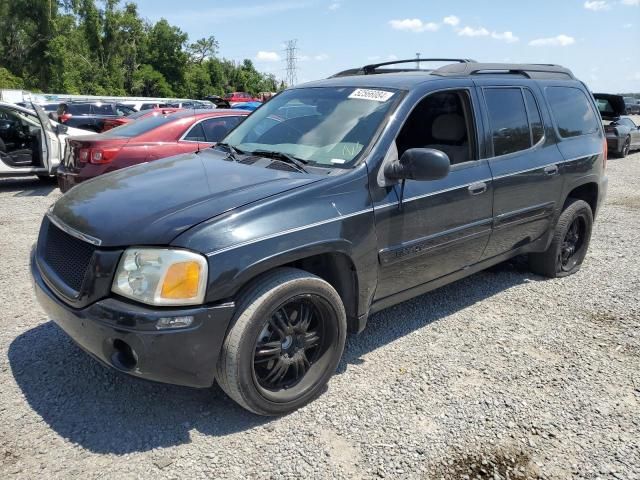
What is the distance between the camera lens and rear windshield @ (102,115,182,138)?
7.31 meters

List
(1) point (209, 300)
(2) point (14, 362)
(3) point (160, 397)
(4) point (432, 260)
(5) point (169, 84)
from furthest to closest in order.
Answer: (5) point (169, 84), (4) point (432, 260), (2) point (14, 362), (3) point (160, 397), (1) point (209, 300)

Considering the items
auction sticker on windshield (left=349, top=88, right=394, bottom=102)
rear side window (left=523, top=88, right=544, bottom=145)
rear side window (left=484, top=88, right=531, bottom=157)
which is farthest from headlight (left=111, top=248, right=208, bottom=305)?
rear side window (left=523, top=88, right=544, bottom=145)

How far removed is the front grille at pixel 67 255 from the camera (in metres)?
2.70

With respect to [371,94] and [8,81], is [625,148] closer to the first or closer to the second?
[371,94]

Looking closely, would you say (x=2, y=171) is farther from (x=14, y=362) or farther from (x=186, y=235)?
(x=186, y=235)

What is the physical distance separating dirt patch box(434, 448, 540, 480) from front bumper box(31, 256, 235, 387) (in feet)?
4.07

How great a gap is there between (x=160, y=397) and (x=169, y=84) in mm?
58550

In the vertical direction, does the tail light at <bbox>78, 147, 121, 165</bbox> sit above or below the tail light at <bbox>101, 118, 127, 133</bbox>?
below

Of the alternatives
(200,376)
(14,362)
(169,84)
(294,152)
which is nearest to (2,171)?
(14,362)

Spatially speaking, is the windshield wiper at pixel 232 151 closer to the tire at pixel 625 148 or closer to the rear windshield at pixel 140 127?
the rear windshield at pixel 140 127

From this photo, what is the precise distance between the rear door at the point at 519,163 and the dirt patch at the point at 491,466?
185 cm

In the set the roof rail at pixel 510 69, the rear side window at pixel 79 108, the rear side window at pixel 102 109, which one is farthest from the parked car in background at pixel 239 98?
the roof rail at pixel 510 69

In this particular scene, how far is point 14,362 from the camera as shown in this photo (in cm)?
341

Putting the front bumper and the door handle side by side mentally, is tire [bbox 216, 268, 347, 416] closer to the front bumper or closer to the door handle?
the front bumper
